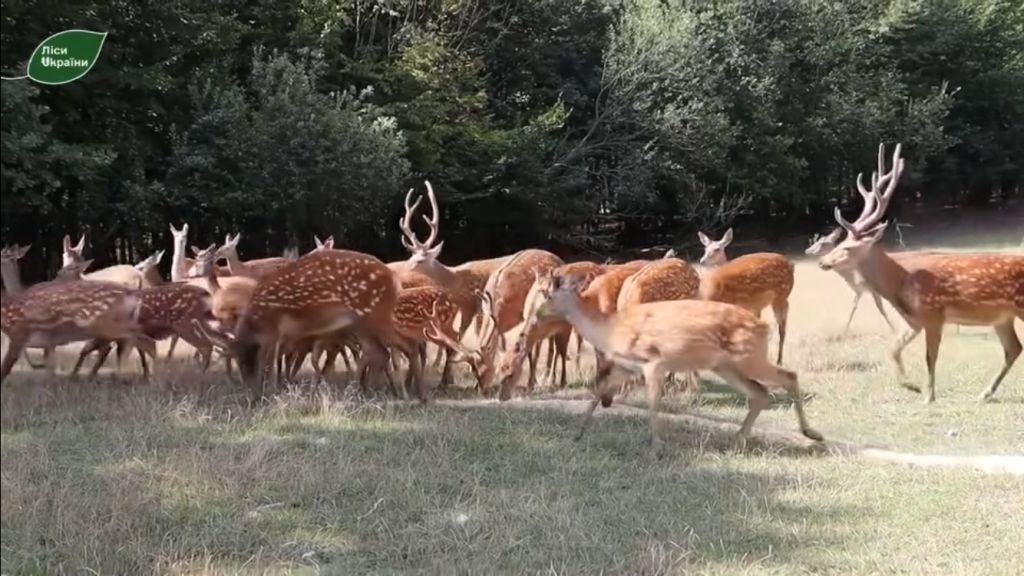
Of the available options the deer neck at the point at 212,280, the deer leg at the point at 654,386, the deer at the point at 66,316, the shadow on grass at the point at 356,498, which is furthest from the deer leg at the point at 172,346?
the deer leg at the point at 654,386

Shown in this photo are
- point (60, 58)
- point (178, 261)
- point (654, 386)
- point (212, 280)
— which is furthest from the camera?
point (212, 280)

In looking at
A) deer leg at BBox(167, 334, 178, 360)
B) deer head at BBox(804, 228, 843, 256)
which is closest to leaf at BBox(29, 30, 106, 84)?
deer leg at BBox(167, 334, 178, 360)

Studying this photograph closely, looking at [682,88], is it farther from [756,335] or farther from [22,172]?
[22,172]

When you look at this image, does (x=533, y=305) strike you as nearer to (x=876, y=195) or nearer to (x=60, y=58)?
(x=876, y=195)

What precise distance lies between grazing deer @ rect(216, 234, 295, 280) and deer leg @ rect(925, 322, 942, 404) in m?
3.53

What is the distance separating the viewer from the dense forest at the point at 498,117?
2.57 metres

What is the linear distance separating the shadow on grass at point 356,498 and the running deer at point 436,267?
91 centimetres

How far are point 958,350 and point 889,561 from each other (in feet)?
12.2

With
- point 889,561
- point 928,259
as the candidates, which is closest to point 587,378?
point 928,259

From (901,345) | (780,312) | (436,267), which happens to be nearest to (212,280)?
(436,267)

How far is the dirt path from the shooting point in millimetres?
3938

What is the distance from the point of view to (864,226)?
5.70 metres

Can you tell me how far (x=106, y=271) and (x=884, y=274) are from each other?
4598mm

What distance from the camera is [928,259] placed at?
18.9ft
